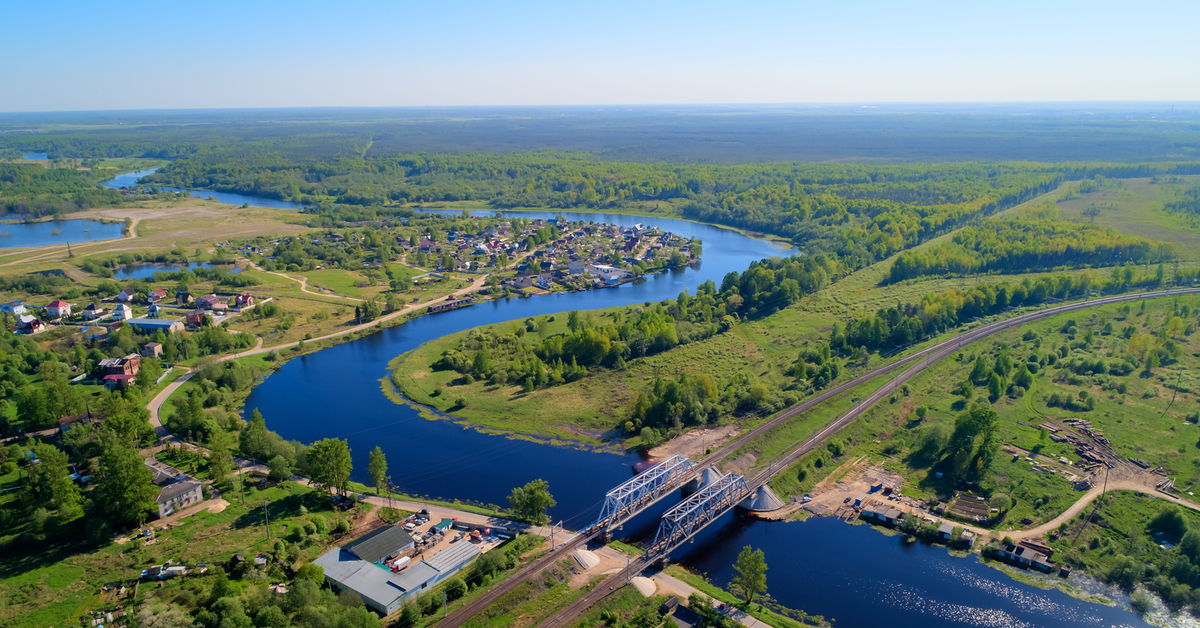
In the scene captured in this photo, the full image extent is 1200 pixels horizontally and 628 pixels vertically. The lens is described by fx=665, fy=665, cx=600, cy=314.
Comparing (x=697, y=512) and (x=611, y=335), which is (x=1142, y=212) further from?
(x=697, y=512)

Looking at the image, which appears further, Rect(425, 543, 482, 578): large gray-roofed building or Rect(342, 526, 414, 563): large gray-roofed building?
Rect(342, 526, 414, 563): large gray-roofed building

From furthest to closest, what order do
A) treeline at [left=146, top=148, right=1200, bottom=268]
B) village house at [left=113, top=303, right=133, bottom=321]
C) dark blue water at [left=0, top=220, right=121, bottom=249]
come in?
treeline at [left=146, top=148, right=1200, bottom=268] → dark blue water at [left=0, top=220, right=121, bottom=249] → village house at [left=113, top=303, right=133, bottom=321]

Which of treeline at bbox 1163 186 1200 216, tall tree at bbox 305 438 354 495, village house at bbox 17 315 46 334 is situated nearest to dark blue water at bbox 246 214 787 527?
tall tree at bbox 305 438 354 495

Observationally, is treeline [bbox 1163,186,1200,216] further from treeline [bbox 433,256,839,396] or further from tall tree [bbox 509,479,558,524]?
tall tree [bbox 509,479,558,524]

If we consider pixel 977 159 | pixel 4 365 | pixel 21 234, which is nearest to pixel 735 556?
pixel 4 365

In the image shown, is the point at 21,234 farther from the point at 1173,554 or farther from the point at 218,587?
the point at 1173,554

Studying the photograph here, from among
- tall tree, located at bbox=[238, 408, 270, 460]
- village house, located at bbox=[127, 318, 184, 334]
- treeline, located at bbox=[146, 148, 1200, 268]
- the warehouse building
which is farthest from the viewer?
treeline, located at bbox=[146, 148, 1200, 268]
